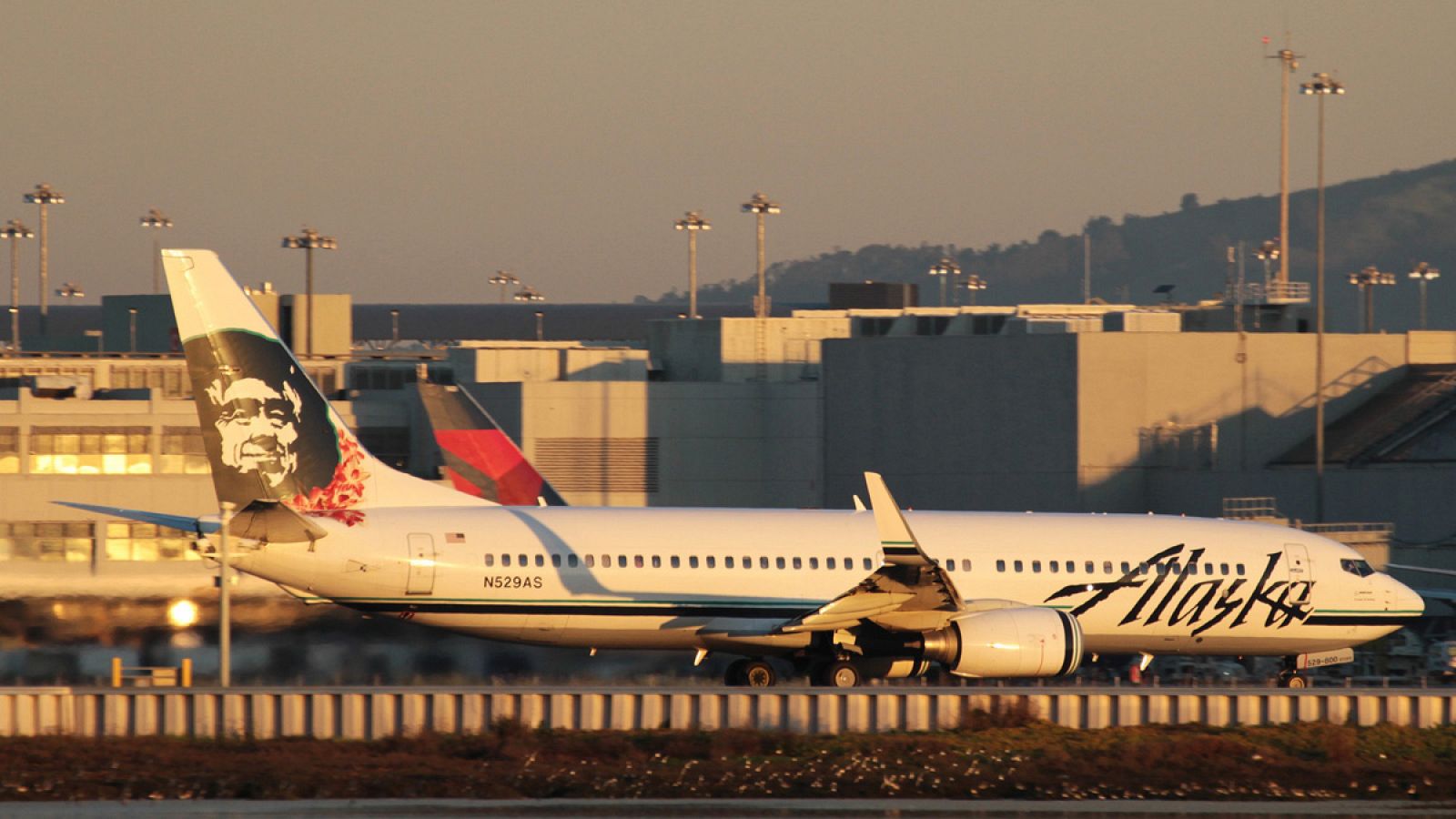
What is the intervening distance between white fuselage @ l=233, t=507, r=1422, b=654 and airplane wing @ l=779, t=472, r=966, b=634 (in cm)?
88

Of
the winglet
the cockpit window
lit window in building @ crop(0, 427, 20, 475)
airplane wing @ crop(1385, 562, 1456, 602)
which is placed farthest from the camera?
lit window in building @ crop(0, 427, 20, 475)

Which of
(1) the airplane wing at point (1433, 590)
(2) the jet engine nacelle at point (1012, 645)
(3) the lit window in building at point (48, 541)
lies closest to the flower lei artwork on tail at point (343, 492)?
(2) the jet engine nacelle at point (1012, 645)

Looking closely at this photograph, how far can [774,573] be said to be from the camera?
31000 millimetres

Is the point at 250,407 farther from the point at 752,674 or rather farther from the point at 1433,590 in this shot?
the point at 1433,590

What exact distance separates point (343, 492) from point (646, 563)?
16.4 ft

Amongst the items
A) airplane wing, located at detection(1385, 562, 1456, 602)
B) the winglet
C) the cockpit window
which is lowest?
airplane wing, located at detection(1385, 562, 1456, 602)

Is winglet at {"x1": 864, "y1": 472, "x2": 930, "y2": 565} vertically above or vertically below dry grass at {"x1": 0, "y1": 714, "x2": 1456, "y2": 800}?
above

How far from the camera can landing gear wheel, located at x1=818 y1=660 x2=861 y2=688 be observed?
99.4ft

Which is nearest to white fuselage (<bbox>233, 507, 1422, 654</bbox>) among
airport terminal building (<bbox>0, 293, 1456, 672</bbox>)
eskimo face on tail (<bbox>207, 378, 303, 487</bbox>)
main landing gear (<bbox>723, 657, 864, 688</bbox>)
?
main landing gear (<bbox>723, 657, 864, 688</bbox>)

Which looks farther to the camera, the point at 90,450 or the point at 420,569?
the point at 90,450

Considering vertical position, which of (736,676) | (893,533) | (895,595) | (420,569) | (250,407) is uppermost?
(250,407)

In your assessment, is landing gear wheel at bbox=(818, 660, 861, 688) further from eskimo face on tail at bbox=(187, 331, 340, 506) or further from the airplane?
eskimo face on tail at bbox=(187, 331, 340, 506)

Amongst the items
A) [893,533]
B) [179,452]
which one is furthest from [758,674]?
[179,452]

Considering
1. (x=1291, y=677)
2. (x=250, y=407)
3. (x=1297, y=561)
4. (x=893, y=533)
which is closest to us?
(x=893, y=533)
